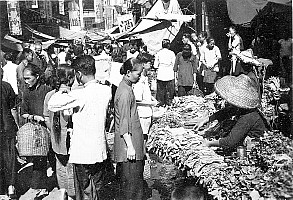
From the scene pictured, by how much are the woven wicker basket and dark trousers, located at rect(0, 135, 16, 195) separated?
305mm

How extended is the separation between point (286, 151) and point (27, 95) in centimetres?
276

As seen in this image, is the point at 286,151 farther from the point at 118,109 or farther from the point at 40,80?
the point at 40,80

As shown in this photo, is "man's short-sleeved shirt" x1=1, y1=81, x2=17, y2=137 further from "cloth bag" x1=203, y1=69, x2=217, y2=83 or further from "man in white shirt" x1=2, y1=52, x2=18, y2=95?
"cloth bag" x1=203, y1=69, x2=217, y2=83

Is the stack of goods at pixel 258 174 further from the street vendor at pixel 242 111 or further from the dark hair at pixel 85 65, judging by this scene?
the dark hair at pixel 85 65

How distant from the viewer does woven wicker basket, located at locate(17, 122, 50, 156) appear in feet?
14.5

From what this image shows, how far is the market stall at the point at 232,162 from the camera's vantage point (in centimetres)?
279

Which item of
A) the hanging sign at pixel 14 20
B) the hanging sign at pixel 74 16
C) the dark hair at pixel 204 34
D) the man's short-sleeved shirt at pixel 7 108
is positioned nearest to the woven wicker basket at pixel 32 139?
the man's short-sleeved shirt at pixel 7 108

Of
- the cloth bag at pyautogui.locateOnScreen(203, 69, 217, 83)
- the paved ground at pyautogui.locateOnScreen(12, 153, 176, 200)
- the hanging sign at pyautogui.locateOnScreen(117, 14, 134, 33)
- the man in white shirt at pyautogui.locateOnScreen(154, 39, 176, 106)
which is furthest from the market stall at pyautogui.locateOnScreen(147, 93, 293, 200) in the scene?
the hanging sign at pyautogui.locateOnScreen(117, 14, 134, 33)

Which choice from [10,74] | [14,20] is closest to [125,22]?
[14,20]

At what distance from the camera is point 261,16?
8.24 meters

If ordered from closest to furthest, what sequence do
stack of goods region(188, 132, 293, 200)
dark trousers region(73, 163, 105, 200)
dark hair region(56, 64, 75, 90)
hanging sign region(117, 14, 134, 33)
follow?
stack of goods region(188, 132, 293, 200)
dark trousers region(73, 163, 105, 200)
dark hair region(56, 64, 75, 90)
hanging sign region(117, 14, 134, 33)

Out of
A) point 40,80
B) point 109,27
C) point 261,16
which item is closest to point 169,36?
point 261,16

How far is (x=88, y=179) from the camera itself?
381 centimetres

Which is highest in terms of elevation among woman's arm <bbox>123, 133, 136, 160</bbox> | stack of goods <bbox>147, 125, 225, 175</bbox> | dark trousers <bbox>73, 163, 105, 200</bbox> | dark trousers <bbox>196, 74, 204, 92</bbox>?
woman's arm <bbox>123, 133, 136, 160</bbox>
